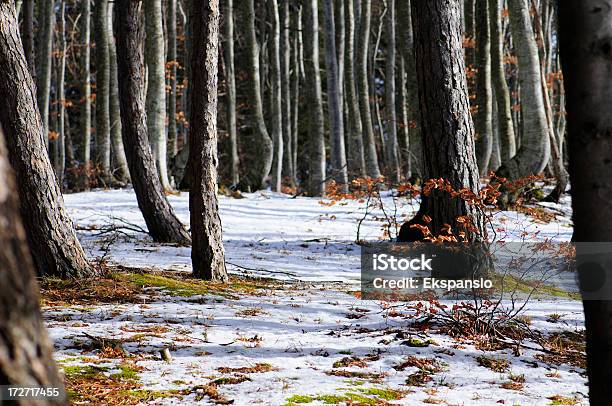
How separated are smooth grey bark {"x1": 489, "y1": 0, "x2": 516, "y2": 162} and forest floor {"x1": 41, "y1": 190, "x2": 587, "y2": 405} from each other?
701 cm

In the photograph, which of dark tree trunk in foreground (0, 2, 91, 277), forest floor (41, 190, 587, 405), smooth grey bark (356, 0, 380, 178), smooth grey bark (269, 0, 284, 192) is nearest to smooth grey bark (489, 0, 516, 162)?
smooth grey bark (356, 0, 380, 178)

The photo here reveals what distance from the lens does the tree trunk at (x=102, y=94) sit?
15188 millimetres

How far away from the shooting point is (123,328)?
177 inches

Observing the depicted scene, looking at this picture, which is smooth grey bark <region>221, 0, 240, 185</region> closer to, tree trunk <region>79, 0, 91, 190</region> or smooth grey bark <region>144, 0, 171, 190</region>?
tree trunk <region>79, 0, 91, 190</region>

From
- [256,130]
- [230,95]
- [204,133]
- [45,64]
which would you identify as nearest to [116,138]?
[45,64]

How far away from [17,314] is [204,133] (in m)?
5.24

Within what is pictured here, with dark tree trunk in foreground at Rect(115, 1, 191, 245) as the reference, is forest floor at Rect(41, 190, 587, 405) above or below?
below

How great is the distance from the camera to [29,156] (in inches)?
212

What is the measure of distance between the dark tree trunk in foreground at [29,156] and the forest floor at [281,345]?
34 centimetres

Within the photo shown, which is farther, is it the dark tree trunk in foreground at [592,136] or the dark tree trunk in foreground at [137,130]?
the dark tree trunk in foreground at [137,130]

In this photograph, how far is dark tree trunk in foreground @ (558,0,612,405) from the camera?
87.0 inches

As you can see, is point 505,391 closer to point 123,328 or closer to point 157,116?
point 123,328

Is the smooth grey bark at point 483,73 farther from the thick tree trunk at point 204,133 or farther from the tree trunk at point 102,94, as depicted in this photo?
the tree trunk at point 102,94

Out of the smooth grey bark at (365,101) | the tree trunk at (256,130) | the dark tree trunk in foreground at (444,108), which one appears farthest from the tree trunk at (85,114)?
the dark tree trunk in foreground at (444,108)
